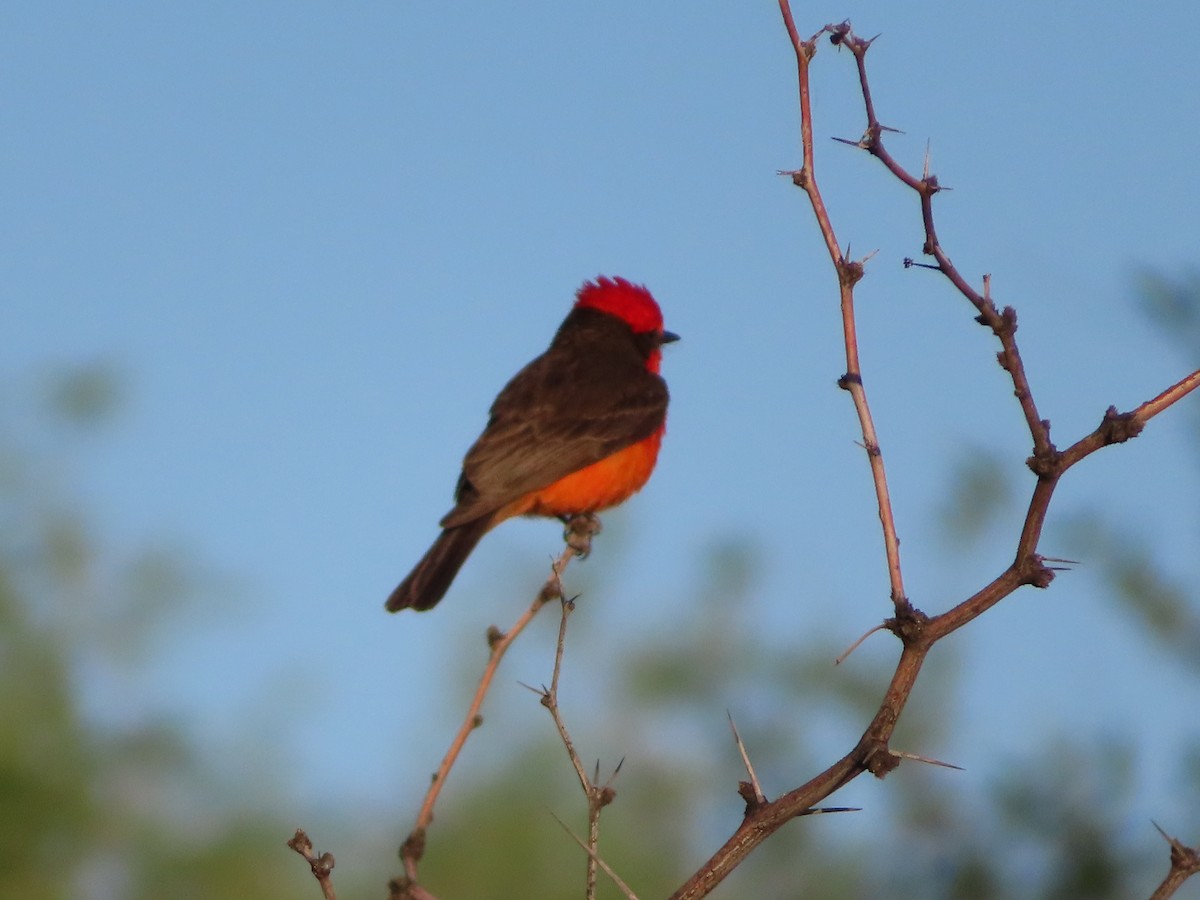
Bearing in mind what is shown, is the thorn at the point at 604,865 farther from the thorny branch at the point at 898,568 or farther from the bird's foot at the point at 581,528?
the bird's foot at the point at 581,528

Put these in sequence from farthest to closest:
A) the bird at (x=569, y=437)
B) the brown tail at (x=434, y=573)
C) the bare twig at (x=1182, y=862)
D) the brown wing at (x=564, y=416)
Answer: the brown wing at (x=564, y=416), the bird at (x=569, y=437), the brown tail at (x=434, y=573), the bare twig at (x=1182, y=862)

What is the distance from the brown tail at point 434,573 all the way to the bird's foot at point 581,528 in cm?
49

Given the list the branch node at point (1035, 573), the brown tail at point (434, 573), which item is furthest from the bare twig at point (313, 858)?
the brown tail at point (434, 573)

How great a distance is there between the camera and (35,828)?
297 inches

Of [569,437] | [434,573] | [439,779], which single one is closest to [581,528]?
[569,437]

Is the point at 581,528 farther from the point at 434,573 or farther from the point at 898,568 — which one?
the point at 898,568

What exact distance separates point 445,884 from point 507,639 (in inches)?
167

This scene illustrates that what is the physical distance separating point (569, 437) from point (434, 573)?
0.85 m

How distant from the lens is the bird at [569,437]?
5500 mm

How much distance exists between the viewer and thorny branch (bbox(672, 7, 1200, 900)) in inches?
78.7

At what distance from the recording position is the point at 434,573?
5289mm

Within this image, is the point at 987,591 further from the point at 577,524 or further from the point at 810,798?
the point at 577,524

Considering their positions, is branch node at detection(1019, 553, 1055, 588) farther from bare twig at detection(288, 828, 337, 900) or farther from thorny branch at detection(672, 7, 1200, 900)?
bare twig at detection(288, 828, 337, 900)

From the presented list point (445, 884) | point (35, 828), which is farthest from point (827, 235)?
point (35, 828)
